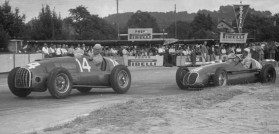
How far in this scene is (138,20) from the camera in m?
136

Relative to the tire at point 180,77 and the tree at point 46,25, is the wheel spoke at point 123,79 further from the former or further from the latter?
the tree at point 46,25

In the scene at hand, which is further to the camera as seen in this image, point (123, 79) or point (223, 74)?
point (223, 74)

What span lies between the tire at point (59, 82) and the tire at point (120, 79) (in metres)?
1.60

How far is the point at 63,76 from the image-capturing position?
1215 cm

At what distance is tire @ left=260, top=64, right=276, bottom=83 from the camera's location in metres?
16.2

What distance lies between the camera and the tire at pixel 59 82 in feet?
38.7

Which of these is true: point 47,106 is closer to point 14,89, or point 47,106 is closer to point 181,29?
point 14,89

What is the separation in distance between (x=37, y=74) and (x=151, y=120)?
5.20 m

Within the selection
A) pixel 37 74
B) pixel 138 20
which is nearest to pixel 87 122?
pixel 37 74

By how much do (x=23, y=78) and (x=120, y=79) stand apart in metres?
3.19

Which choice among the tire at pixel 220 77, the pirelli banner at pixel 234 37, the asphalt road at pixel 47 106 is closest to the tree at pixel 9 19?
the pirelli banner at pixel 234 37

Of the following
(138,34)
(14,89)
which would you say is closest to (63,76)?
(14,89)

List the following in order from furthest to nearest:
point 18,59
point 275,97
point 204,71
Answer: point 18,59
point 204,71
point 275,97

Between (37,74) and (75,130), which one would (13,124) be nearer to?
(75,130)
